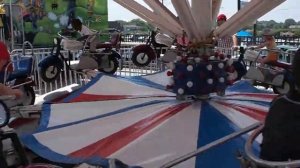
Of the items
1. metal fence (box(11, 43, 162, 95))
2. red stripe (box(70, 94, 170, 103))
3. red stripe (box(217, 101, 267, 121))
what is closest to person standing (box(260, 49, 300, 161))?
red stripe (box(217, 101, 267, 121))

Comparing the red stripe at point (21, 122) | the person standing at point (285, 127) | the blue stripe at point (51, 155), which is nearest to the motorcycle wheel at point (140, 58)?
the red stripe at point (21, 122)

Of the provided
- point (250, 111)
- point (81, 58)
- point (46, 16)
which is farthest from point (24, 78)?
point (46, 16)

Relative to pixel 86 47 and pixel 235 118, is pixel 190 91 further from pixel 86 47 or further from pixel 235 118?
pixel 86 47

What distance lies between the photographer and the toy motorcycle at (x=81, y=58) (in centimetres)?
558

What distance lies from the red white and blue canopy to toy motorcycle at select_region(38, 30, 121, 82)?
2.35 m

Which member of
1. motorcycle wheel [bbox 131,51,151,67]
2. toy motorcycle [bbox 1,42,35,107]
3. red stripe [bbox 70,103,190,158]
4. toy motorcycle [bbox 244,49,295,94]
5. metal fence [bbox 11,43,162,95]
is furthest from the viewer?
motorcycle wheel [bbox 131,51,151,67]

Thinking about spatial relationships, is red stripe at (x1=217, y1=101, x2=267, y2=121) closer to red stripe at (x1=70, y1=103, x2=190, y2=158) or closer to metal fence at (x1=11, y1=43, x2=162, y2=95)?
red stripe at (x1=70, y1=103, x2=190, y2=158)

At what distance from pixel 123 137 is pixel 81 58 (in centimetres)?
378

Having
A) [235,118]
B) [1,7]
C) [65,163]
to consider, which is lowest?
[65,163]

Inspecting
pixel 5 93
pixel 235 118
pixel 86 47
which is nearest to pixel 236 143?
pixel 235 118

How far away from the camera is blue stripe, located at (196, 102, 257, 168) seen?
2119mm

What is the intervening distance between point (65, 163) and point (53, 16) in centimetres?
885

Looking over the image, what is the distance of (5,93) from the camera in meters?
2.56

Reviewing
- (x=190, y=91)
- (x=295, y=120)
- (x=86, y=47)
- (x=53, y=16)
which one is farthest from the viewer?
(x=53, y=16)
